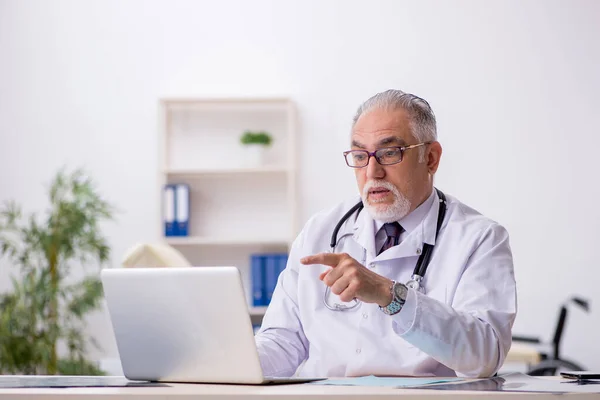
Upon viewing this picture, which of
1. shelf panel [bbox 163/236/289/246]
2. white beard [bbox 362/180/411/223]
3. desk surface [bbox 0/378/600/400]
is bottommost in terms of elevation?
shelf panel [bbox 163/236/289/246]

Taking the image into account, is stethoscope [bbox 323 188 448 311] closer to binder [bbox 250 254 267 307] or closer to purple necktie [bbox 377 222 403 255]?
purple necktie [bbox 377 222 403 255]

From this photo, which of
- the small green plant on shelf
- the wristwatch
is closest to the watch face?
the wristwatch

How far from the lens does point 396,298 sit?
179 centimetres

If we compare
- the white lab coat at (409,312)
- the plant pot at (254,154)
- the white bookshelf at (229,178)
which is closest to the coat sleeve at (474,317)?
the white lab coat at (409,312)

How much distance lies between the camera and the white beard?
229 centimetres

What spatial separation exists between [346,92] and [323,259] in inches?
168

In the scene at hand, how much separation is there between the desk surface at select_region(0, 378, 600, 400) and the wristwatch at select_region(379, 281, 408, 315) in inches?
11.9

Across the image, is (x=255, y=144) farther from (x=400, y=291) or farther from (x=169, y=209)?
(x=400, y=291)

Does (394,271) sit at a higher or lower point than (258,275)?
higher

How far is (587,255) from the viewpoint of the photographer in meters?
5.81

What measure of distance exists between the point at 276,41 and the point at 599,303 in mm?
2622

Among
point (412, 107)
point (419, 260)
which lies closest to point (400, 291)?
point (419, 260)

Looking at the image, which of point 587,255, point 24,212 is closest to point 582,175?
point 587,255

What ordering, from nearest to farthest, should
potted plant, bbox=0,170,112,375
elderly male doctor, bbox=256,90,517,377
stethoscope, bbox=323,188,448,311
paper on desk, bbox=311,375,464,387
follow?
1. paper on desk, bbox=311,375,464,387
2. elderly male doctor, bbox=256,90,517,377
3. stethoscope, bbox=323,188,448,311
4. potted plant, bbox=0,170,112,375
